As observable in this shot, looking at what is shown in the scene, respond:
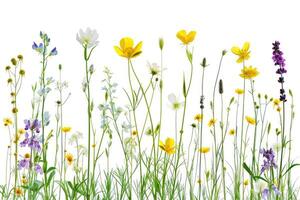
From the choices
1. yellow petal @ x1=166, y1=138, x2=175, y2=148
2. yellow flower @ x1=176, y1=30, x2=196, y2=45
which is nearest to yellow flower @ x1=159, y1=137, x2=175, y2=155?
yellow petal @ x1=166, y1=138, x2=175, y2=148

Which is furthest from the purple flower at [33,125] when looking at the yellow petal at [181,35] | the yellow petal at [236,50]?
A: the yellow petal at [236,50]

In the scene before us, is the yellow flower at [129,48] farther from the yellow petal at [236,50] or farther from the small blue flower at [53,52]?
the yellow petal at [236,50]

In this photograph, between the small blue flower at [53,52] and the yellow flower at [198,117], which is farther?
the yellow flower at [198,117]

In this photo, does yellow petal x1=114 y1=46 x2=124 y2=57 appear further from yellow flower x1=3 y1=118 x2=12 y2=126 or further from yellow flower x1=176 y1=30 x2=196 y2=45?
yellow flower x1=3 y1=118 x2=12 y2=126

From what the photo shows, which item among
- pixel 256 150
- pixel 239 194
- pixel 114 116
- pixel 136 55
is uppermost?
pixel 136 55

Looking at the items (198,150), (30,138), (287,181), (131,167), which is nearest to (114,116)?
(131,167)

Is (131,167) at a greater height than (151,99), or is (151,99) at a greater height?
(151,99)

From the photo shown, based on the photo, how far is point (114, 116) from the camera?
2361mm

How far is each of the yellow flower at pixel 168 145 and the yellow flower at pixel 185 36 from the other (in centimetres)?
44

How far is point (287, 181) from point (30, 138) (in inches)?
55.6

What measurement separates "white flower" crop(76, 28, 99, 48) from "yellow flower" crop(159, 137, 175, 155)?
0.62m

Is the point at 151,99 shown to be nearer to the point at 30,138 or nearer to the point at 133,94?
the point at 133,94

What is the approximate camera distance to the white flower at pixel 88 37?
6.15ft

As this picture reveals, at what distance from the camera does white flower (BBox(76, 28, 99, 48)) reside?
1.87 m
